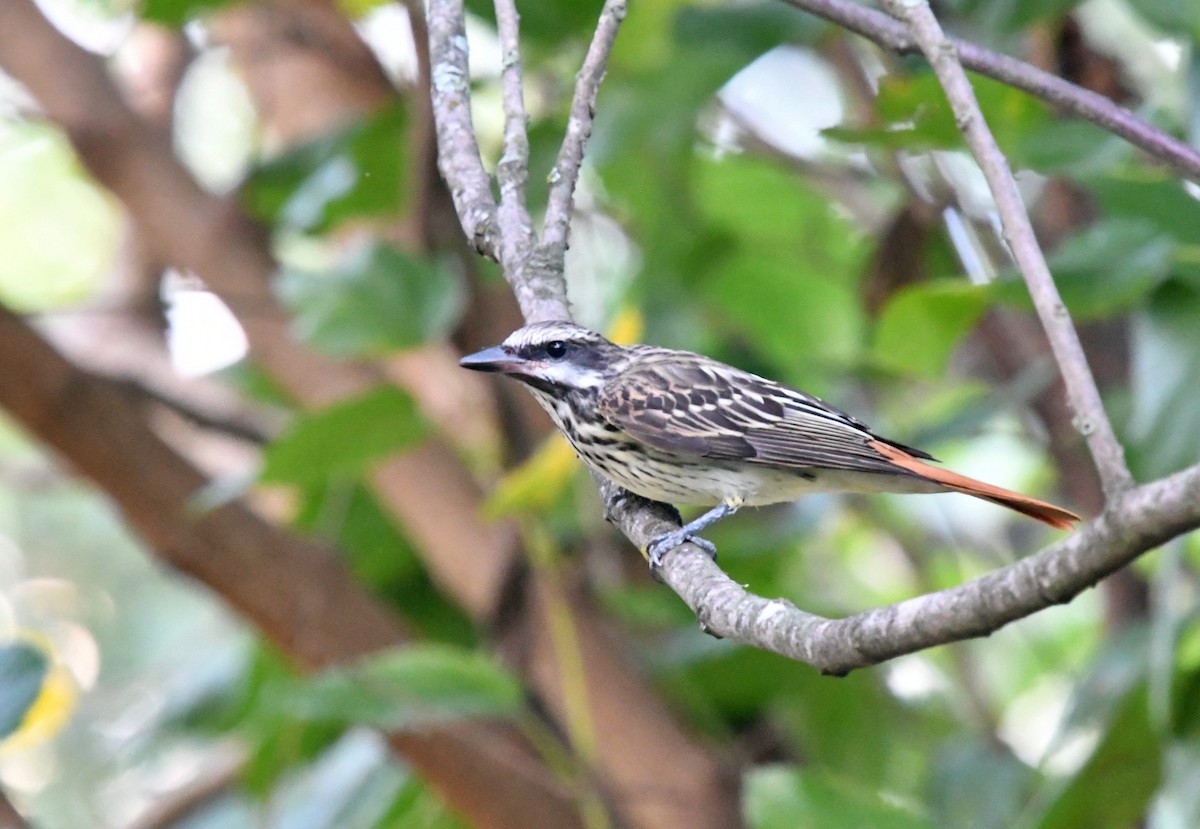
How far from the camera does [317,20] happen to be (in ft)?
15.7

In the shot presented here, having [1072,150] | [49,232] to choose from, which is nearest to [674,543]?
[1072,150]

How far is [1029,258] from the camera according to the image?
5.07ft

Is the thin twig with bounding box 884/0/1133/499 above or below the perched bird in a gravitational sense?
above

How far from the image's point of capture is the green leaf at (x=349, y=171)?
392 centimetres

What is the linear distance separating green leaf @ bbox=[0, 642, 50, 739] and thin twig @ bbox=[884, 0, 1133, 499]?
1.88 m

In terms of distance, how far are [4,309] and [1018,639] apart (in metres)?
4.10

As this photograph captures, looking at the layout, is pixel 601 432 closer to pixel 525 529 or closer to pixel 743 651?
pixel 525 529

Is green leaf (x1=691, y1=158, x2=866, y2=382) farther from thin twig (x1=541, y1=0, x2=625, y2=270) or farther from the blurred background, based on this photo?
thin twig (x1=541, y1=0, x2=625, y2=270)

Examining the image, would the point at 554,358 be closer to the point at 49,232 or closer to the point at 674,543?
the point at 674,543

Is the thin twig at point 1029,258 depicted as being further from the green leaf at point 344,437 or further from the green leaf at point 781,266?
the green leaf at point 781,266

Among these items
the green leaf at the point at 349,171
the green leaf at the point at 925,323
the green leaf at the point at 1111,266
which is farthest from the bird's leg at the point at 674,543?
the green leaf at the point at 349,171

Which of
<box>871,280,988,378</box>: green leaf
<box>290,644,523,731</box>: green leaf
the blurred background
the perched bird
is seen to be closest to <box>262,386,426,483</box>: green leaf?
the blurred background

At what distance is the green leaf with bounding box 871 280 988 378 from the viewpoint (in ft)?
10.8

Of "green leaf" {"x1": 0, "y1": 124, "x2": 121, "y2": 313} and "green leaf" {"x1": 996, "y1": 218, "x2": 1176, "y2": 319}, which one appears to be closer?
"green leaf" {"x1": 996, "y1": 218, "x2": 1176, "y2": 319}
